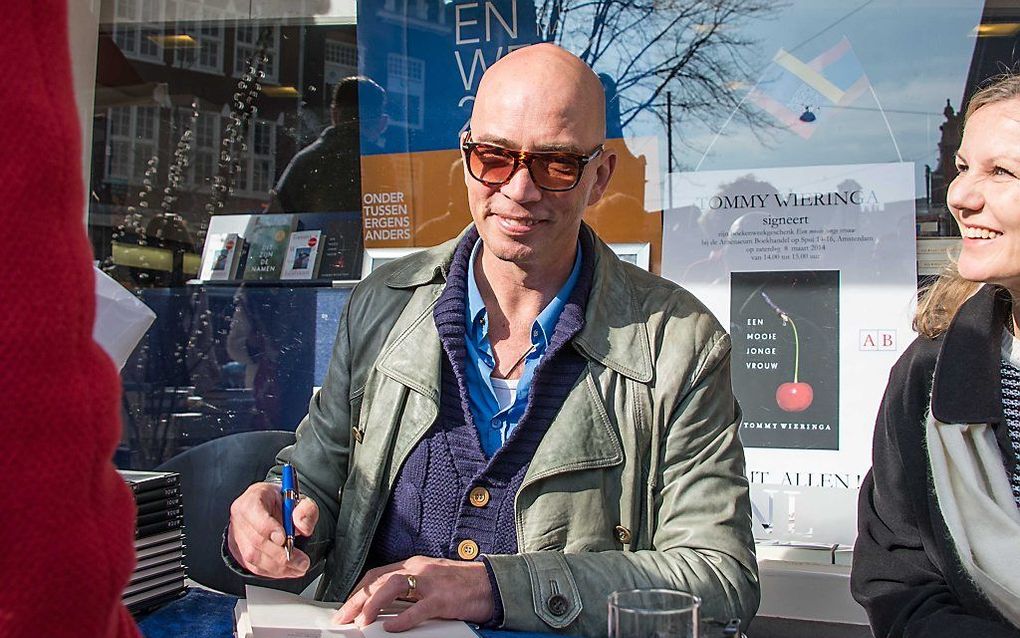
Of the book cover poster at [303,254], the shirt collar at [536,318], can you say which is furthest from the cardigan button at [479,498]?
the book cover poster at [303,254]

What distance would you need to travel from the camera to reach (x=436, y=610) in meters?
1.82

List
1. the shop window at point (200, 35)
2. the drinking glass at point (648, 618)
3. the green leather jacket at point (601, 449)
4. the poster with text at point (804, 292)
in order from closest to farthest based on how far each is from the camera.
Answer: the drinking glass at point (648, 618) → the green leather jacket at point (601, 449) → the poster with text at point (804, 292) → the shop window at point (200, 35)

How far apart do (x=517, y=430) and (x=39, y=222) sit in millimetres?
1674

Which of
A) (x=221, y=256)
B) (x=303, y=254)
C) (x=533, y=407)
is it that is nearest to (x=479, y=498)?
(x=533, y=407)

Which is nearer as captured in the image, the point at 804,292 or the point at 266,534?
the point at 266,534

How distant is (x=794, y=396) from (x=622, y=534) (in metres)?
1.51

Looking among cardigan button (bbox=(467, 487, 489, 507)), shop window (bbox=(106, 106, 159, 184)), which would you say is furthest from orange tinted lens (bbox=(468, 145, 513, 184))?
shop window (bbox=(106, 106, 159, 184))

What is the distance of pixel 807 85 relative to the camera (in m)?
3.55

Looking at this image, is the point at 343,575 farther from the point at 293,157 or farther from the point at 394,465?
the point at 293,157

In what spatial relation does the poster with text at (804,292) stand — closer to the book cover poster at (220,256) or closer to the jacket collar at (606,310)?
the jacket collar at (606,310)

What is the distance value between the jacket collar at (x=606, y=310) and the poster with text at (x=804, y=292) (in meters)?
1.19

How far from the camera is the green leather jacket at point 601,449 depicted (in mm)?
2094

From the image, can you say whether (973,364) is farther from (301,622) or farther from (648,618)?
(301,622)

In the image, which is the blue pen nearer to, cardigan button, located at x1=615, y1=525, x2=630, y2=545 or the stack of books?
the stack of books
